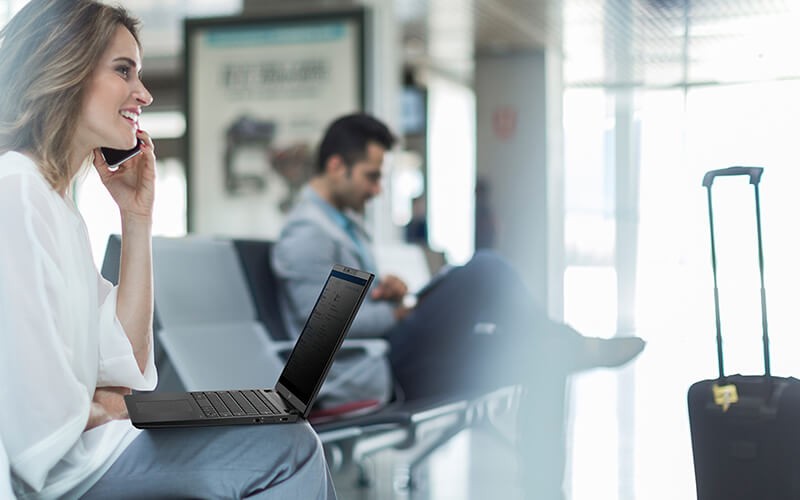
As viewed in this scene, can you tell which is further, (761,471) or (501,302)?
(501,302)

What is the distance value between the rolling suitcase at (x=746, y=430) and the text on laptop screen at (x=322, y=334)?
833 millimetres

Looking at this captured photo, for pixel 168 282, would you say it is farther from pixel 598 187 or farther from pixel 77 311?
pixel 598 187

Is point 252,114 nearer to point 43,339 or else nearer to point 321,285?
point 321,285

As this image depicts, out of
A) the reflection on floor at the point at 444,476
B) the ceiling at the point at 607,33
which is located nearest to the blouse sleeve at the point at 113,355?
the reflection on floor at the point at 444,476

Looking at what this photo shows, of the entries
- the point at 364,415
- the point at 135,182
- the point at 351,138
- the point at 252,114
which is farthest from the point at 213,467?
the point at 252,114

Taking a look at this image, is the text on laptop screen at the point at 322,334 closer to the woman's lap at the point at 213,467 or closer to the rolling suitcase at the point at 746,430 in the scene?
the woman's lap at the point at 213,467

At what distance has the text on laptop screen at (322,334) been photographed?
148 centimetres

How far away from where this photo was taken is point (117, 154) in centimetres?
156

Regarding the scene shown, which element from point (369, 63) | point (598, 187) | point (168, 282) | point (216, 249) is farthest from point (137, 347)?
point (598, 187)

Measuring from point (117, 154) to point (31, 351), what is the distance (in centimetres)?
44

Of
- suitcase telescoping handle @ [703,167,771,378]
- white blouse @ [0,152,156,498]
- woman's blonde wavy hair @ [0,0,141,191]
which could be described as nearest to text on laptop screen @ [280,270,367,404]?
white blouse @ [0,152,156,498]

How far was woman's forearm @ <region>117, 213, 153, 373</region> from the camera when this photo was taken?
1.54 metres

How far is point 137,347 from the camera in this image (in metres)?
1.54

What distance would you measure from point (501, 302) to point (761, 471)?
1.35m
